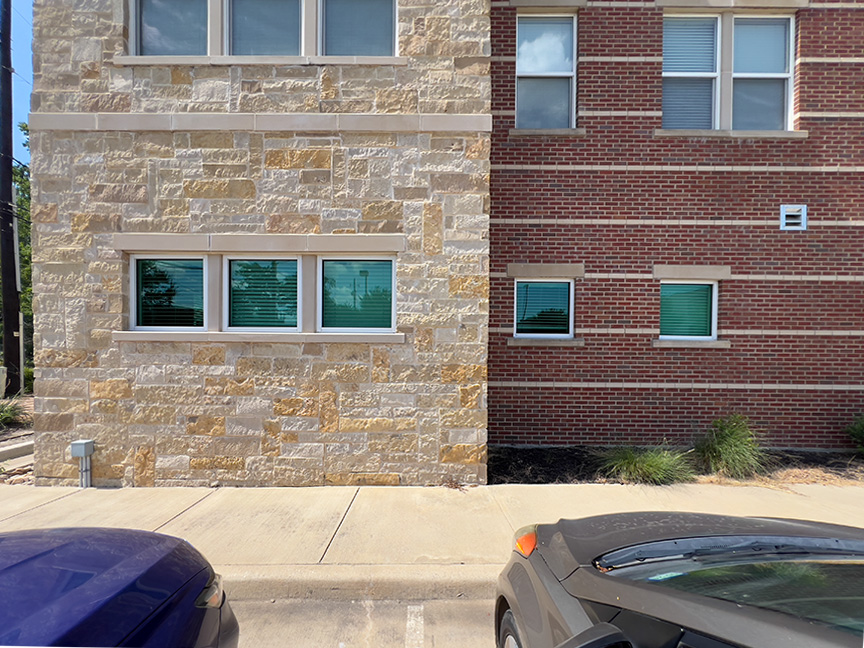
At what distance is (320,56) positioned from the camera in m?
5.42

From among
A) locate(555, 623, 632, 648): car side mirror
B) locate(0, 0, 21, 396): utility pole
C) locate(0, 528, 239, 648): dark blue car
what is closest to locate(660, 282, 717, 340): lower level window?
locate(555, 623, 632, 648): car side mirror

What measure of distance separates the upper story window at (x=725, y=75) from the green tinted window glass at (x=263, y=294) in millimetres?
6292

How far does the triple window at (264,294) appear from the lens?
→ 5559 millimetres

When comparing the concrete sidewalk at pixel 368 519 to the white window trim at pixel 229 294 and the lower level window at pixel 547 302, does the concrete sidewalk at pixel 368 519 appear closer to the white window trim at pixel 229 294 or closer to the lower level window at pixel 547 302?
the white window trim at pixel 229 294

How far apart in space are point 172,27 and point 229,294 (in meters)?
3.51

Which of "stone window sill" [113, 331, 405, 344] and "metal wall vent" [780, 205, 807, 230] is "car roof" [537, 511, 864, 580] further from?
"metal wall vent" [780, 205, 807, 230]

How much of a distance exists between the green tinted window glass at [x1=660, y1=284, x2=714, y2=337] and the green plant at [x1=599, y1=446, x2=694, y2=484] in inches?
83.0

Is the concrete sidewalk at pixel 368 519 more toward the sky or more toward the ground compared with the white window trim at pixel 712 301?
more toward the ground

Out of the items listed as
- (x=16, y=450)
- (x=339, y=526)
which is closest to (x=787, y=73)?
(x=339, y=526)

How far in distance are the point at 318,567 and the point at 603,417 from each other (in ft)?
15.9

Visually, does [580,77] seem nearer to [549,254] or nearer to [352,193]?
[549,254]

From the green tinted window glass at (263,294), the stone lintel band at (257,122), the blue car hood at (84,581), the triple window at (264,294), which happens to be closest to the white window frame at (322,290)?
the triple window at (264,294)

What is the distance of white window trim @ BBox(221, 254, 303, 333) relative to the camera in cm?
550

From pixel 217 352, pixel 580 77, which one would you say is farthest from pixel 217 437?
pixel 580 77
